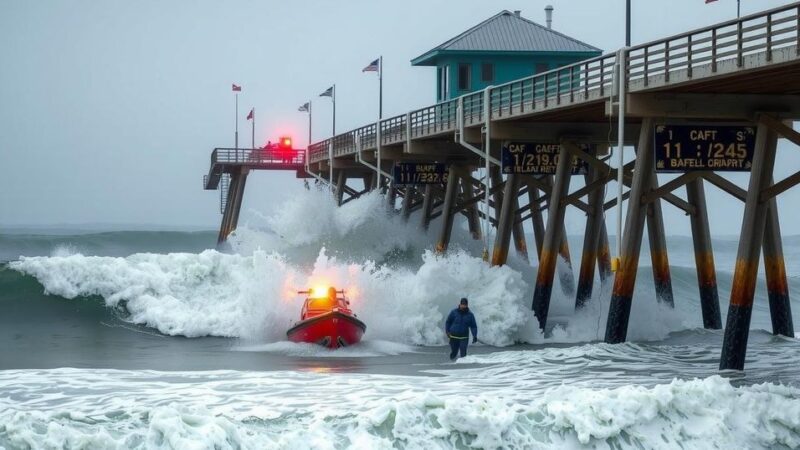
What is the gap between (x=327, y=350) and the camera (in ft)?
86.5

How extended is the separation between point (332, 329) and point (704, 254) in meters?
9.07

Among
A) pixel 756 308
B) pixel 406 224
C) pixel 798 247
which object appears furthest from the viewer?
pixel 798 247

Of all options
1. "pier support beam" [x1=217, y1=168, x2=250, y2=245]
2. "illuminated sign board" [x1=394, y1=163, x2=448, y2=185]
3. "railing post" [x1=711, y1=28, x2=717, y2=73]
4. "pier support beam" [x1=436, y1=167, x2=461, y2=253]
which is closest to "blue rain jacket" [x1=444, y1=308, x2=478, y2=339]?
"railing post" [x1=711, y1=28, x2=717, y2=73]

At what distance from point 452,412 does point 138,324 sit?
67.8 feet

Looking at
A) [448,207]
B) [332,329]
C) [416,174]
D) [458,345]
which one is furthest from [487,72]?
[458,345]

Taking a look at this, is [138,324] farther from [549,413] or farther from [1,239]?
[1,239]

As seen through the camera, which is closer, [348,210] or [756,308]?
[756,308]

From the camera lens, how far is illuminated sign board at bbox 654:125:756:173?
2302 centimetres

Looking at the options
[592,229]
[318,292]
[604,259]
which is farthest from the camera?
[604,259]

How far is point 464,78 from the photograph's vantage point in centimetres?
4372

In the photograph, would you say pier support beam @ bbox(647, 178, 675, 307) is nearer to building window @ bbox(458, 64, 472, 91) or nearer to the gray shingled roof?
the gray shingled roof

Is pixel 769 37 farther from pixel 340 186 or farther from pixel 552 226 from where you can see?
pixel 340 186

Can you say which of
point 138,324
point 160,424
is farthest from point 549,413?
point 138,324

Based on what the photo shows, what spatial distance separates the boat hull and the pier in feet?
17.1
